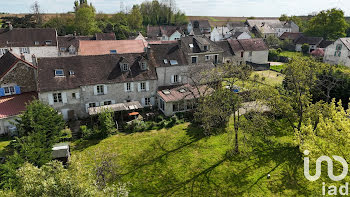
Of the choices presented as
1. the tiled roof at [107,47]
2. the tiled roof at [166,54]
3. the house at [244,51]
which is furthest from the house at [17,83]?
the house at [244,51]

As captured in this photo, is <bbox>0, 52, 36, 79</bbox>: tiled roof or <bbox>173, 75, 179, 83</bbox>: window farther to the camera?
<bbox>173, 75, 179, 83</bbox>: window

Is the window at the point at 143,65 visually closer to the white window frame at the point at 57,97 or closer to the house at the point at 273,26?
the white window frame at the point at 57,97

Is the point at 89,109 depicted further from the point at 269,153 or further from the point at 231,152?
the point at 269,153

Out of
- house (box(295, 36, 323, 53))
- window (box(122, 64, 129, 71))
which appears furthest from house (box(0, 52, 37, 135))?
house (box(295, 36, 323, 53))

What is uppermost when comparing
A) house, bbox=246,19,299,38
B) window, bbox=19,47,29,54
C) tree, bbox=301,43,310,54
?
house, bbox=246,19,299,38

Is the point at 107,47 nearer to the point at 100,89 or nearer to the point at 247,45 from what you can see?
the point at 100,89

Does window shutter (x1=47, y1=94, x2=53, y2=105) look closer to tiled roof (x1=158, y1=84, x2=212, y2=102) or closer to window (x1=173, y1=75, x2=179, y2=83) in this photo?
tiled roof (x1=158, y1=84, x2=212, y2=102)

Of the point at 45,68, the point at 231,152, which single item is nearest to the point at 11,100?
the point at 45,68
